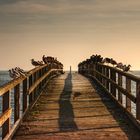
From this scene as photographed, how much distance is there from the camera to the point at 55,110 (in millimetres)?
15688

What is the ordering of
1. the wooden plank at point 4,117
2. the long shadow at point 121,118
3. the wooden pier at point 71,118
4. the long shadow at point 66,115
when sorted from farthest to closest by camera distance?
the long shadow at point 66,115 < the long shadow at point 121,118 < the wooden pier at point 71,118 < the wooden plank at point 4,117

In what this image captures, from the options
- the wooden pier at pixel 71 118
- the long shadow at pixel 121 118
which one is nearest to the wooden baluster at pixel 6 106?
the wooden pier at pixel 71 118

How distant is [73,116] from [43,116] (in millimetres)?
885

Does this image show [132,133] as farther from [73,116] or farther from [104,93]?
[104,93]

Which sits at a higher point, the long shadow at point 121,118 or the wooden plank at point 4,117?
the wooden plank at point 4,117

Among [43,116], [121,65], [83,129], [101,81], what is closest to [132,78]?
[83,129]

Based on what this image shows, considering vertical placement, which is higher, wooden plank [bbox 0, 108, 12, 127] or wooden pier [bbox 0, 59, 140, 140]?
wooden plank [bbox 0, 108, 12, 127]

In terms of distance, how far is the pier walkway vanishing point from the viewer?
37.0 ft

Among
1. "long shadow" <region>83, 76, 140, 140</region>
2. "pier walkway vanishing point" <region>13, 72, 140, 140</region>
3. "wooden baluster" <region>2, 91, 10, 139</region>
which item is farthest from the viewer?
"long shadow" <region>83, 76, 140, 140</region>

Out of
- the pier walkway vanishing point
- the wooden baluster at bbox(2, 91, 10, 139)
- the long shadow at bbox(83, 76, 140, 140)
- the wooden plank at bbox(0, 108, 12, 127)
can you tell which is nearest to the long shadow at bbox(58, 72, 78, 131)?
the pier walkway vanishing point

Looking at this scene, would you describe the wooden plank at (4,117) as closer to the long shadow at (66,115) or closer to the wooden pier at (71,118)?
the wooden pier at (71,118)

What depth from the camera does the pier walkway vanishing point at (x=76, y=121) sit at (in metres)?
11.3

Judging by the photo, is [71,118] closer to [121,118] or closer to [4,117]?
[121,118]

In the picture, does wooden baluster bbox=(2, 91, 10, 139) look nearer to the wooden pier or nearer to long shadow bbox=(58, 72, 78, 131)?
the wooden pier
